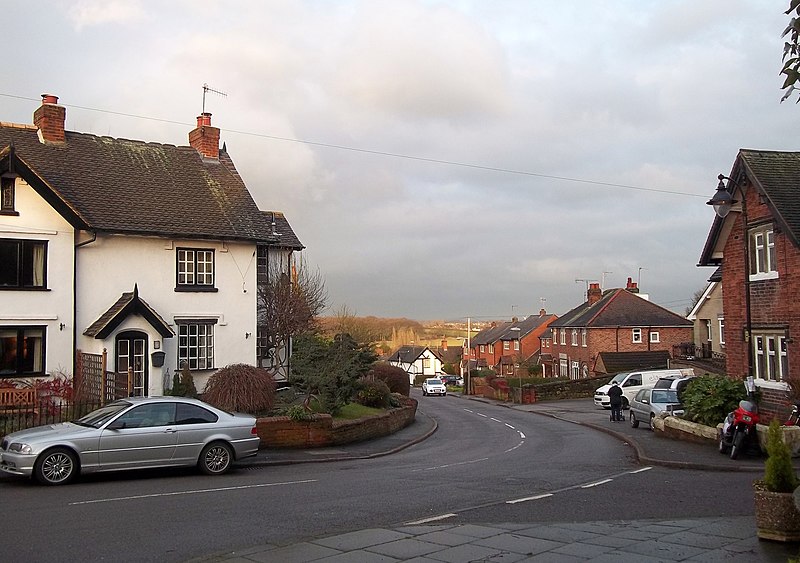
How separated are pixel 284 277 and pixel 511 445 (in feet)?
42.3

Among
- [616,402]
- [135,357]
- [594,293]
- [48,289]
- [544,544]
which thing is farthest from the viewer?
[594,293]

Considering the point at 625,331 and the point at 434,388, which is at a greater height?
the point at 625,331

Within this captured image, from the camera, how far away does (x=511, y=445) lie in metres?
25.3

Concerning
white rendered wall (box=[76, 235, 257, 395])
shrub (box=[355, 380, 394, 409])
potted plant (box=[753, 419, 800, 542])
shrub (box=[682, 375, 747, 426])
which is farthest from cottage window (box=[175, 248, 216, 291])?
potted plant (box=[753, 419, 800, 542])

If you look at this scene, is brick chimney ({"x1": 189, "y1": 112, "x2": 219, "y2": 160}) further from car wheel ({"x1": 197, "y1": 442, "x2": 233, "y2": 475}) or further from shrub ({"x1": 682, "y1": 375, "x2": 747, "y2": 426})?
shrub ({"x1": 682, "y1": 375, "x2": 747, "y2": 426})

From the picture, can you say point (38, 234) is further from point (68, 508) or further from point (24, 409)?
point (68, 508)

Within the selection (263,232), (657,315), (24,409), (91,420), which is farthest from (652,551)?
(657,315)

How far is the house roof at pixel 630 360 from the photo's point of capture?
5888cm

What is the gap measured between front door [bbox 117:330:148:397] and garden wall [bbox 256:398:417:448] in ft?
25.1

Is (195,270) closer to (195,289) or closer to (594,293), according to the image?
(195,289)

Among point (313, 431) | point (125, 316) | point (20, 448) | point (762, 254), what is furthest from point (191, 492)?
point (762, 254)

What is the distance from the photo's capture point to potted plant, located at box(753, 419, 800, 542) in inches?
349

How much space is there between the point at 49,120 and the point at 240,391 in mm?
14035

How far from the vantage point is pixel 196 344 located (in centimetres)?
2869
